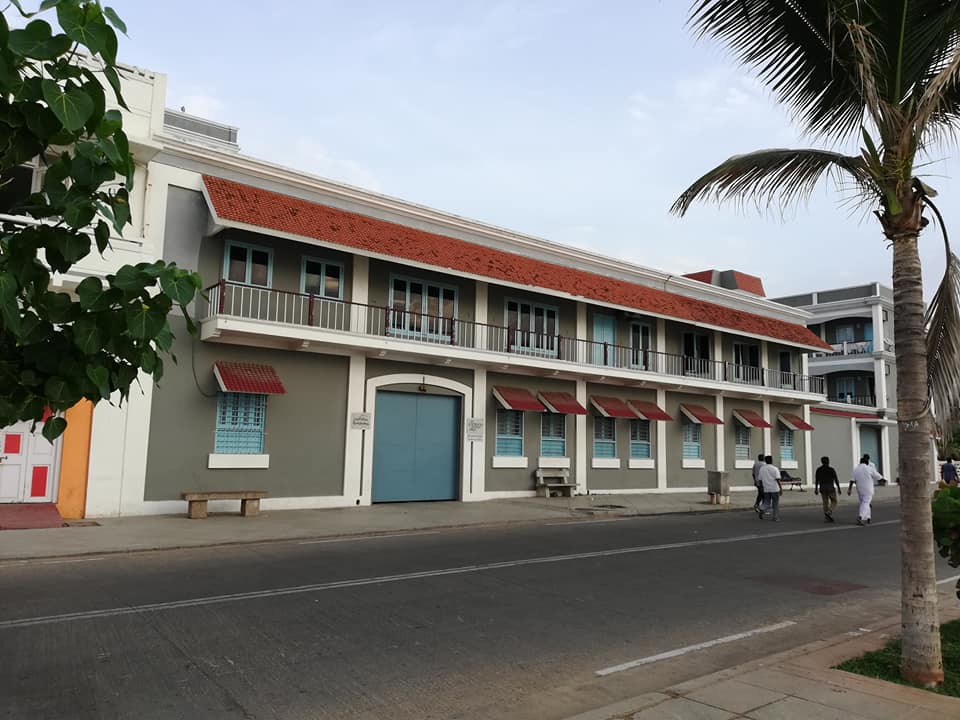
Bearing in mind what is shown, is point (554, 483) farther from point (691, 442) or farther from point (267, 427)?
point (267, 427)

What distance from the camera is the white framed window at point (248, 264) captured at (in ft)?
56.5

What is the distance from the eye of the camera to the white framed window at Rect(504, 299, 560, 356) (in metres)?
22.8

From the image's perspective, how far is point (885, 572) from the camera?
11.0m

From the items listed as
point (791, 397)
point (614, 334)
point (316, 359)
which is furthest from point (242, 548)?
point (791, 397)

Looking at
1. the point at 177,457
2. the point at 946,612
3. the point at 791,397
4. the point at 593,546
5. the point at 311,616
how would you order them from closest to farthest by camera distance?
the point at 311,616 < the point at 946,612 < the point at 593,546 < the point at 177,457 < the point at 791,397

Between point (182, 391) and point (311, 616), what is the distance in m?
10.5

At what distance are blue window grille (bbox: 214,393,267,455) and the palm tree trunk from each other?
14552mm

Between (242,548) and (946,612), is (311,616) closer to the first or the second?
(242,548)

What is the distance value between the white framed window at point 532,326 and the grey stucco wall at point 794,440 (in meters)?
13.7

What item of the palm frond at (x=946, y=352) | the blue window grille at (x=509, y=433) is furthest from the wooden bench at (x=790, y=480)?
the palm frond at (x=946, y=352)

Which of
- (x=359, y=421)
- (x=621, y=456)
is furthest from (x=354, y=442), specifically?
(x=621, y=456)

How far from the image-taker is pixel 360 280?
63.0 feet

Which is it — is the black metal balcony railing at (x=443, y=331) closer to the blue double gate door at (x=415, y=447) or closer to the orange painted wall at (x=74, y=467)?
the blue double gate door at (x=415, y=447)

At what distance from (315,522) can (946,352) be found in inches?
479
